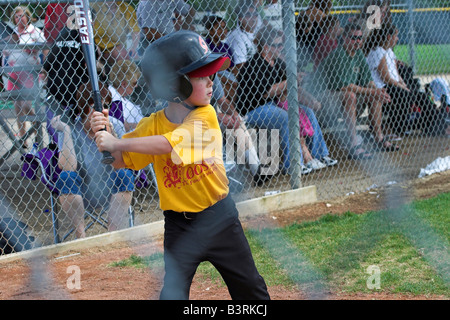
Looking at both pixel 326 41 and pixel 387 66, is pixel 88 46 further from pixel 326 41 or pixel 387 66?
pixel 387 66

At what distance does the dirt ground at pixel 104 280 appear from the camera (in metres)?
3.38

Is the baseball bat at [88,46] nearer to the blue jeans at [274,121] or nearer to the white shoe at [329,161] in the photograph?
the blue jeans at [274,121]

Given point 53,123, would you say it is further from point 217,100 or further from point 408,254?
point 408,254

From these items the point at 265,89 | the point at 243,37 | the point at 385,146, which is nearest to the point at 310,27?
the point at 243,37

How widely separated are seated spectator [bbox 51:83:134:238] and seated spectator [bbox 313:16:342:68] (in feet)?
8.11

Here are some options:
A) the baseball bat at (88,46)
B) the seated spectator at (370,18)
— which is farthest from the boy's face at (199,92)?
the seated spectator at (370,18)

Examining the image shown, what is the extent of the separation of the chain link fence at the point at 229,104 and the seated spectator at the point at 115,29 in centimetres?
1

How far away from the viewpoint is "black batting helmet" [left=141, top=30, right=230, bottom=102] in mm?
2380

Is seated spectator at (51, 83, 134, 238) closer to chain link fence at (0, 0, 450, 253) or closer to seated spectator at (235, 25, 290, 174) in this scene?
chain link fence at (0, 0, 450, 253)

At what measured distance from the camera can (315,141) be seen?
19.7 ft

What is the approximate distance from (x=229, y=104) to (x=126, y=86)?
0.94 m

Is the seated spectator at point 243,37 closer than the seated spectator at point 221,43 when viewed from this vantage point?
No
